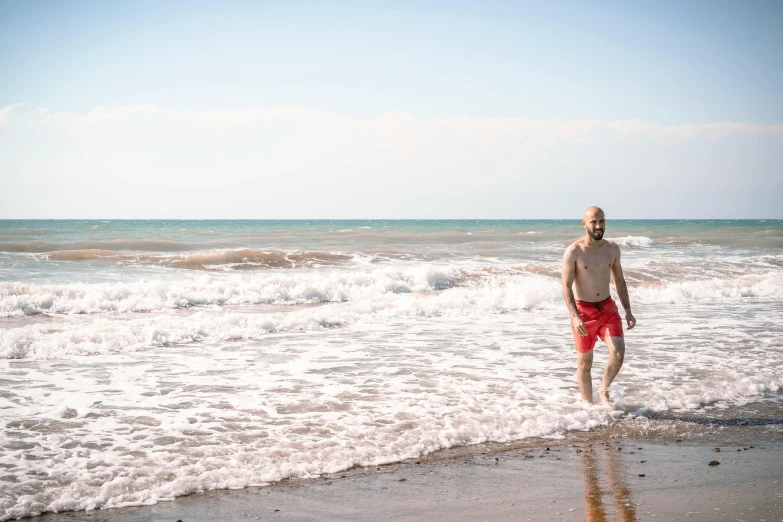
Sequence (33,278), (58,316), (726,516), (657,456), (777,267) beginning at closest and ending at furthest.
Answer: (726,516)
(657,456)
(58,316)
(33,278)
(777,267)

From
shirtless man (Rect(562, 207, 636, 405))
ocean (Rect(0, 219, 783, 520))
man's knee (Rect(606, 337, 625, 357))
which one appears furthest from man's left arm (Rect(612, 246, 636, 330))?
ocean (Rect(0, 219, 783, 520))

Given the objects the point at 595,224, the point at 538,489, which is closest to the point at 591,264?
the point at 595,224

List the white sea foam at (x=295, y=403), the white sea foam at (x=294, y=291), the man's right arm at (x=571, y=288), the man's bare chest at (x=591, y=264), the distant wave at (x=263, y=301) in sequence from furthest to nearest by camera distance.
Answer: the white sea foam at (x=294, y=291) → the distant wave at (x=263, y=301) → the man's bare chest at (x=591, y=264) → the man's right arm at (x=571, y=288) → the white sea foam at (x=295, y=403)

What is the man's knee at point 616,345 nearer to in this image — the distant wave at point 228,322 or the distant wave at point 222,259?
the distant wave at point 228,322

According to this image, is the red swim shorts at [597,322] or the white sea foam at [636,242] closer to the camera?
the red swim shorts at [597,322]

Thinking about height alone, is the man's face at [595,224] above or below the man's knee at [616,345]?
above

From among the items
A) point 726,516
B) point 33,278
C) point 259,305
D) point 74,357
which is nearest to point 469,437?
point 726,516

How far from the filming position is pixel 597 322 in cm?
610

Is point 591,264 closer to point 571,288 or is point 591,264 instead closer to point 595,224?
point 571,288

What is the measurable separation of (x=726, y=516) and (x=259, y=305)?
40.0 feet

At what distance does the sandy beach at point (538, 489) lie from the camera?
3.72 meters

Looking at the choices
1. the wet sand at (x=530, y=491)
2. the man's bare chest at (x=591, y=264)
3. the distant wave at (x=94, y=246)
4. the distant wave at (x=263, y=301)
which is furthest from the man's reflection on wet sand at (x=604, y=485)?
the distant wave at (x=94, y=246)

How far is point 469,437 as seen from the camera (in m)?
5.26

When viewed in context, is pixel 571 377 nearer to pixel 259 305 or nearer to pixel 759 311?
pixel 759 311
